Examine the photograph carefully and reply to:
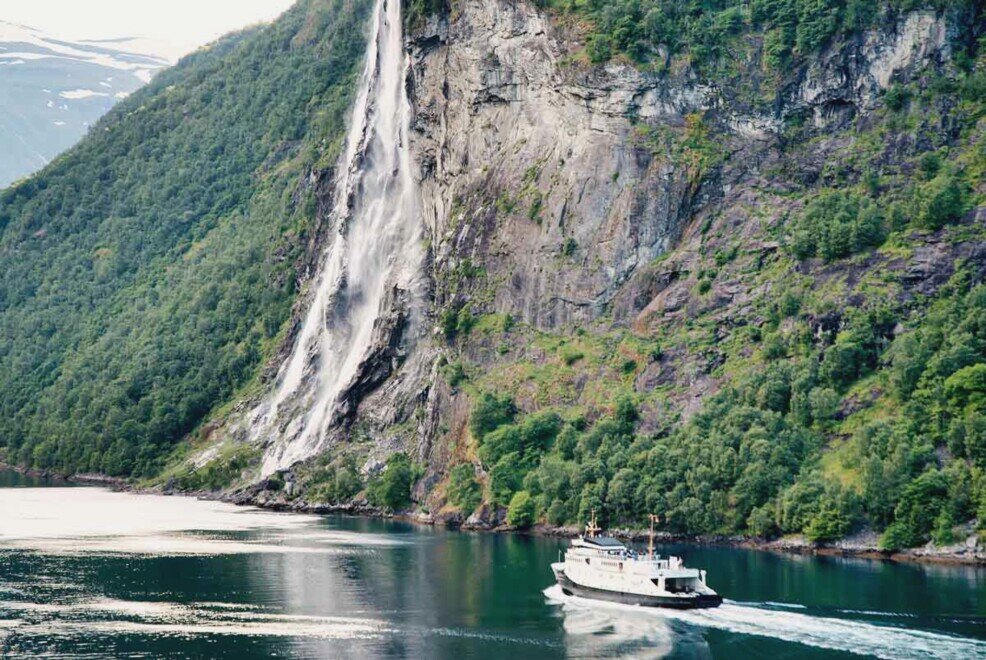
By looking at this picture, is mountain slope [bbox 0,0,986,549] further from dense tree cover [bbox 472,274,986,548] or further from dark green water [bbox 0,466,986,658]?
dark green water [bbox 0,466,986,658]

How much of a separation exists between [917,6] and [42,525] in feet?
371

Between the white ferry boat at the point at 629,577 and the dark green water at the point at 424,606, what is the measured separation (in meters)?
1.49

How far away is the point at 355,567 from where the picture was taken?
384 ft

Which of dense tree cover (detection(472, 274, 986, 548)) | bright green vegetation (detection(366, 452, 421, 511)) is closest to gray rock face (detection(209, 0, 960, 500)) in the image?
bright green vegetation (detection(366, 452, 421, 511))

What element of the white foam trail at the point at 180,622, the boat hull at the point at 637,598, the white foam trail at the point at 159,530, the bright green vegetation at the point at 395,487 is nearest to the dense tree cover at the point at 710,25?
the bright green vegetation at the point at 395,487

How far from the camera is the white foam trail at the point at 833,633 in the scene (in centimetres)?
7912

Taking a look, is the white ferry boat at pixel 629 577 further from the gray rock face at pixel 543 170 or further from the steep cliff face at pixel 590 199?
the gray rock face at pixel 543 170

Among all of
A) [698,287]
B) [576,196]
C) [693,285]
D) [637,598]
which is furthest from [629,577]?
[576,196]

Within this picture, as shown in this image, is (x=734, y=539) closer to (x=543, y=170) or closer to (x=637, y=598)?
(x=637, y=598)

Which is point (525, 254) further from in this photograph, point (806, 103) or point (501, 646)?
point (501, 646)

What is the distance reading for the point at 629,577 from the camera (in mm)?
100500

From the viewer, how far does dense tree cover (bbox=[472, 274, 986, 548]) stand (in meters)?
120

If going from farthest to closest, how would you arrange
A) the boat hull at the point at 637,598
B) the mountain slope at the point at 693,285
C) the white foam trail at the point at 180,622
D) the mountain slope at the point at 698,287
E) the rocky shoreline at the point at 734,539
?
the mountain slope at the point at 693,285 → the mountain slope at the point at 698,287 → the rocky shoreline at the point at 734,539 → the boat hull at the point at 637,598 → the white foam trail at the point at 180,622

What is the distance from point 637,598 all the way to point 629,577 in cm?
183
